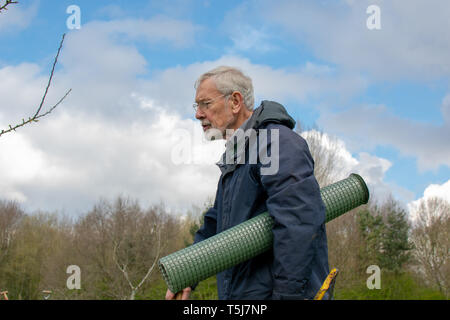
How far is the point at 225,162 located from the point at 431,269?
104ft

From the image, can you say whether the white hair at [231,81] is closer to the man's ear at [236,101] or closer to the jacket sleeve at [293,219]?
the man's ear at [236,101]

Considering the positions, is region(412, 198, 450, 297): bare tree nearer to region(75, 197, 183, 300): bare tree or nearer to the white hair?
region(75, 197, 183, 300): bare tree

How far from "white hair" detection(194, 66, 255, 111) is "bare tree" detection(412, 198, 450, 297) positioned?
30685mm

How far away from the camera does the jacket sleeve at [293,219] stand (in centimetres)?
186

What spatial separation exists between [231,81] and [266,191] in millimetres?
690

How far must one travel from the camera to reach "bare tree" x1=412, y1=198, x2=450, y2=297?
30.0 metres

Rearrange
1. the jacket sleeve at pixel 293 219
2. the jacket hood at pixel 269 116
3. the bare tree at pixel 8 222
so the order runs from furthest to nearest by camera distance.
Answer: the bare tree at pixel 8 222
the jacket hood at pixel 269 116
the jacket sleeve at pixel 293 219

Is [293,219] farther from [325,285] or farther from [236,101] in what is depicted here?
[236,101]

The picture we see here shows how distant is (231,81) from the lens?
2469 mm

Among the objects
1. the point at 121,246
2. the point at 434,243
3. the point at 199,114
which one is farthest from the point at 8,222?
the point at 199,114

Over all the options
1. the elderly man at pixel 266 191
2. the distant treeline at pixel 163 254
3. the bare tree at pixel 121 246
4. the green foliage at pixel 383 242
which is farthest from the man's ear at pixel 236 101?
the green foliage at pixel 383 242

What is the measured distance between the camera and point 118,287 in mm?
28828
